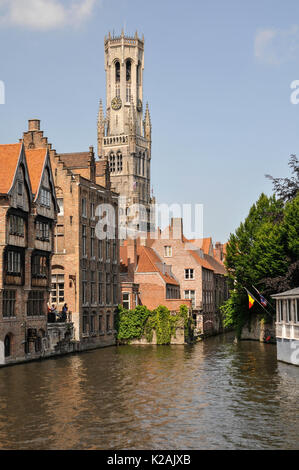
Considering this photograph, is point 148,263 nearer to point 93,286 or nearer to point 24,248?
point 93,286

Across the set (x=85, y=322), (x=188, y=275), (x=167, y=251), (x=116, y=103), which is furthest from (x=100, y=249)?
(x=116, y=103)

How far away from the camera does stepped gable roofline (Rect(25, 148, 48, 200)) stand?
47.0 meters

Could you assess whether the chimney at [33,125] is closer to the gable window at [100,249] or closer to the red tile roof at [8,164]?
the gable window at [100,249]

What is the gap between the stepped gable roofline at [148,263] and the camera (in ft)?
227

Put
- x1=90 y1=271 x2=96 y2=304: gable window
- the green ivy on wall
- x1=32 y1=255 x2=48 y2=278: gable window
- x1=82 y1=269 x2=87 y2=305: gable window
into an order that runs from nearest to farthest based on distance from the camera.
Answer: x1=32 y1=255 x2=48 y2=278: gable window → x1=82 y1=269 x2=87 y2=305: gable window → x1=90 y1=271 x2=96 y2=304: gable window → the green ivy on wall

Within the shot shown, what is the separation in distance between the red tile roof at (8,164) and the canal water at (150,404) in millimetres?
12059

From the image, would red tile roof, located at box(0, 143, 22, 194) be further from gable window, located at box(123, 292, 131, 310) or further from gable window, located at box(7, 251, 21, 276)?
gable window, located at box(123, 292, 131, 310)

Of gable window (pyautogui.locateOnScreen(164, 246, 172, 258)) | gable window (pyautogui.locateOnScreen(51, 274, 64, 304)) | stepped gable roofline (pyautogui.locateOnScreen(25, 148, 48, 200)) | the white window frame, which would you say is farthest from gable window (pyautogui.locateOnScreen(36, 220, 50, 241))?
the white window frame

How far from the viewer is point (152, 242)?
3132 inches

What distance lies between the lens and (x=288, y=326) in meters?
41.9

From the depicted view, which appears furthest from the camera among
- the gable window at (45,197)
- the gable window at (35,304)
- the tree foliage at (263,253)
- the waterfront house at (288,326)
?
the tree foliage at (263,253)

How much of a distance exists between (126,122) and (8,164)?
136 metres

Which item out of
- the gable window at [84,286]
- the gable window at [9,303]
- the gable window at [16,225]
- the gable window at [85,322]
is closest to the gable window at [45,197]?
the gable window at [16,225]
